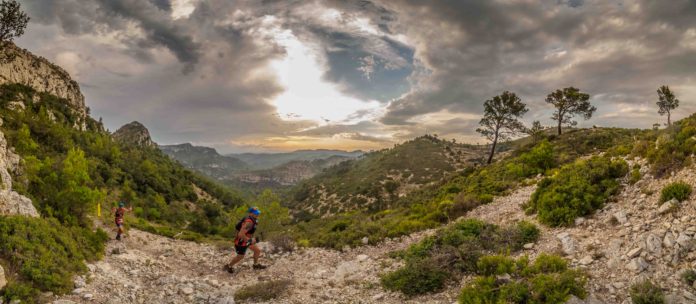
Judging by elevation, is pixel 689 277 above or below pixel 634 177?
below

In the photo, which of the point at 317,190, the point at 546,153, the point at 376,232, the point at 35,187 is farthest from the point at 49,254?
the point at 317,190

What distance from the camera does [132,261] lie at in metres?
11.9

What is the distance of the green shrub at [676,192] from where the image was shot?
796 cm

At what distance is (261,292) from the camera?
9273mm

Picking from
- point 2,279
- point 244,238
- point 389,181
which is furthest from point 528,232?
point 389,181

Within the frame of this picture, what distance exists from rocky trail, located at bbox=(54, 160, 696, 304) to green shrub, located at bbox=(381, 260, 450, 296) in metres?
0.29

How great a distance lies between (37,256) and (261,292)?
5.89m

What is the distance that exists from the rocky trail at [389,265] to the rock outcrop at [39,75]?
85.1 metres

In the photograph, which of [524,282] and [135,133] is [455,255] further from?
[135,133]

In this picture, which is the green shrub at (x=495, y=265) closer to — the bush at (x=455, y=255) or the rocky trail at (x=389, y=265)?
the bush at (x=455, y=255)

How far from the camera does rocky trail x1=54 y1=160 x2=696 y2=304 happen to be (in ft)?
21.6

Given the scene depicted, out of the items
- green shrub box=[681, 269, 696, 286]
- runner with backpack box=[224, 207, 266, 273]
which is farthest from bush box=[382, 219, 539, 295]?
runner with backpack box=[224, 207, 266, 273]

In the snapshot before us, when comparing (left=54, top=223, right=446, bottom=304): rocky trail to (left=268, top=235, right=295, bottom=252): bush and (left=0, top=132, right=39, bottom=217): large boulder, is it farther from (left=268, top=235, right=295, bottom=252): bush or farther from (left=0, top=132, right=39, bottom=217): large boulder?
(left=0, top=132, right=39, bottom=217): large boulder

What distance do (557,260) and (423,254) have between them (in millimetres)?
3889
